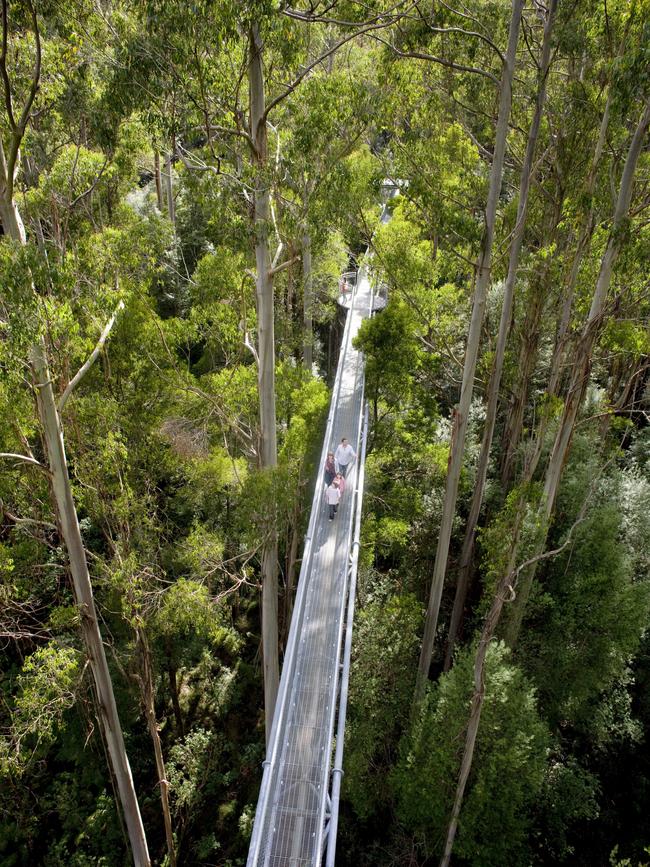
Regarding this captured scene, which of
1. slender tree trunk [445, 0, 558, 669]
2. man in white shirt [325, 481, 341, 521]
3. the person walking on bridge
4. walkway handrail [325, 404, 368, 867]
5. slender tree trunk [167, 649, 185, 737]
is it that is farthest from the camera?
slender tree trunk [167, 649, 185, 737]

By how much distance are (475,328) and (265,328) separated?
10.0 ft

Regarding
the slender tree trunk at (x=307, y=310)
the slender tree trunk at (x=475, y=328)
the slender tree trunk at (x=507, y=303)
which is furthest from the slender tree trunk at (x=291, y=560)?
the slender tree trunk at (x=307, y=310)

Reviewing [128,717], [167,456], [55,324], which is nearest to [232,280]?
[167,456]

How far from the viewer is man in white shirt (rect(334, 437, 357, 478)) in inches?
448

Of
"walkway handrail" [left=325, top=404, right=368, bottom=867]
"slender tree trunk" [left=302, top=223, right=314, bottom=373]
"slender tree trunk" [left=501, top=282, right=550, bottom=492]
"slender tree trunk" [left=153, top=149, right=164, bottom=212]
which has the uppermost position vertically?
"slender tree trunk" [left=153, top=149, right=164, bottom=212]

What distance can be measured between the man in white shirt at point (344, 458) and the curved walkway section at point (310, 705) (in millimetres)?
279

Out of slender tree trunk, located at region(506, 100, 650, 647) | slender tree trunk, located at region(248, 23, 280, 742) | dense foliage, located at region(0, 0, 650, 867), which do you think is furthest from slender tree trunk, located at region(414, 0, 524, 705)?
slender tree trunk, located at region(248, 23, 280, 742)

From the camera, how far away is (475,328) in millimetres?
8812

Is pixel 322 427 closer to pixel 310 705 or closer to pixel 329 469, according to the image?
pixel 329 469

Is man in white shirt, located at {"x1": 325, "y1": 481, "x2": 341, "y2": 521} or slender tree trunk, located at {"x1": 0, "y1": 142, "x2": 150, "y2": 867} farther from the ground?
man in white shirt, located at {"x1": 325, "y1": 481, "x2": 341, "y2": 521}

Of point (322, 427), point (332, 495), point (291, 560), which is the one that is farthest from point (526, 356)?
point (291, 560)

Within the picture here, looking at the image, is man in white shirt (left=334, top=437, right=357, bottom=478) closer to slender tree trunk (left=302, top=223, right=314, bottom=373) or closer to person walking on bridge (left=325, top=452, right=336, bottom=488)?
person walking on bridge (left=325, top=452, right=336, bottom=488)

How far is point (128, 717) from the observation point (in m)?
13.0

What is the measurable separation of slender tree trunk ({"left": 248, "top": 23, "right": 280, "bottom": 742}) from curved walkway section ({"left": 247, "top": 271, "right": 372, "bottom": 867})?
27.2 inches
